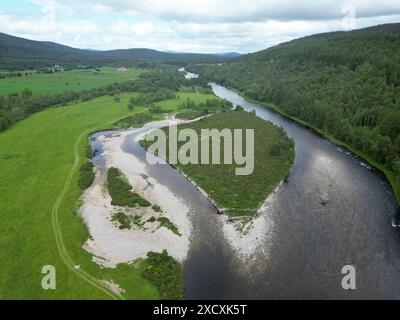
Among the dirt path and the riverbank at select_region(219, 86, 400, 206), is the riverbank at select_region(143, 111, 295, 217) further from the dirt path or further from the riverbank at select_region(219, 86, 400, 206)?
the dirt path

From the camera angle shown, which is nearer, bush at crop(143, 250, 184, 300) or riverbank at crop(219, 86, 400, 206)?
bush at crop(143, 250, 184, 300)

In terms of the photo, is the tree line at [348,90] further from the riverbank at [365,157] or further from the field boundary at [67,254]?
the field boundary at [67,254]

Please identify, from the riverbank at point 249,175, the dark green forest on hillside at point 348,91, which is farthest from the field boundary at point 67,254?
the dark green forest on hillside at point 348,91

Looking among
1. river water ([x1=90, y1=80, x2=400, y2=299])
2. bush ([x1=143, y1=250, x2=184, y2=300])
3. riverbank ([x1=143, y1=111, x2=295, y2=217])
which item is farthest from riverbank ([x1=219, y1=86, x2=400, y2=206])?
bush ([x1=143, y1=250, x2=184, y2=300])

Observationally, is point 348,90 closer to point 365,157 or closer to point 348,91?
point 348,91
